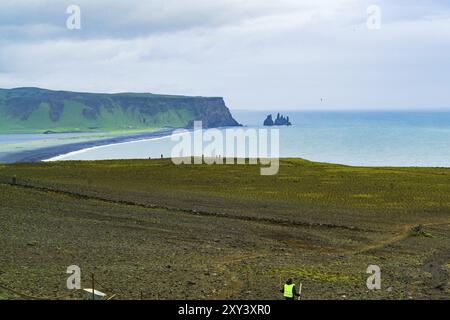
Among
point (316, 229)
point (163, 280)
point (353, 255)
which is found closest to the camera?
point (163, 280)

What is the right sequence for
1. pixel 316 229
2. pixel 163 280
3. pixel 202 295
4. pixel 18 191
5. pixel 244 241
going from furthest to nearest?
pixel 18 191, pixel 316 229, pixel 244 241, pixel 163 280, pixel 202 295

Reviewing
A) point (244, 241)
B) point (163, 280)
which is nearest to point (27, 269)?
point (163, 280)

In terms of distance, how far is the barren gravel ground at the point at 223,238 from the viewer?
2428 centimetres

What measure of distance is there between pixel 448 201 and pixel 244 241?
30789mm

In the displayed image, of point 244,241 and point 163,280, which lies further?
point 244,241

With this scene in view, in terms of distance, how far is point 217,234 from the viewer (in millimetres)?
37906

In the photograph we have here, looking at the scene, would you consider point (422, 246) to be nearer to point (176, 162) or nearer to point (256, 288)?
point (256, 288)

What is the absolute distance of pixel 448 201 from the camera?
57.6 metres

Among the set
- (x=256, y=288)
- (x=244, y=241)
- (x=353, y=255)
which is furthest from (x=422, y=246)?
(x=256, y=288)

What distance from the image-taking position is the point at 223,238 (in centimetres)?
3662

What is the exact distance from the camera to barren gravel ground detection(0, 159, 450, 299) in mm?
24281

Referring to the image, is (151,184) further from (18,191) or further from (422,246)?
(422,246)

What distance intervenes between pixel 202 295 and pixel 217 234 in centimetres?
1542

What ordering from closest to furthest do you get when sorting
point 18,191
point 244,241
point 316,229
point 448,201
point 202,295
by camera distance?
point 202,295 → point 244,241 → point 316,229 → point 18,191 → point 448,201
